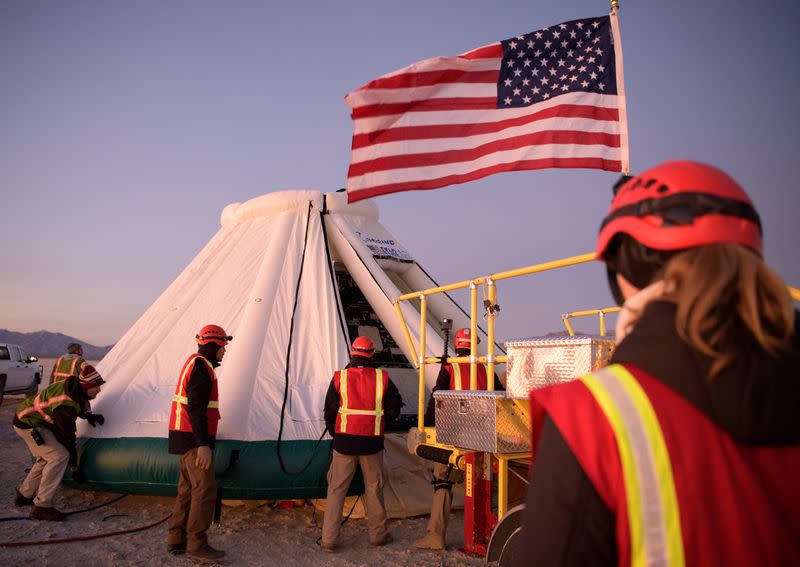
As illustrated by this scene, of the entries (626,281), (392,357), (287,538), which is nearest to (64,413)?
(287,538)

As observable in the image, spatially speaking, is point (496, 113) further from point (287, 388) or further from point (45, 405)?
point (45, 405)

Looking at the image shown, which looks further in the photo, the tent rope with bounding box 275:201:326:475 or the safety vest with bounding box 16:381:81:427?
the safety vest with bounding box 16:381:81:427

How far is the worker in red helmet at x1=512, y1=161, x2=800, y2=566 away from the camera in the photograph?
1174 millimetres

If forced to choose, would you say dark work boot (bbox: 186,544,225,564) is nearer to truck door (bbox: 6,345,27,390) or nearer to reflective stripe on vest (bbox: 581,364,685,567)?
reflective stripe on vest (bbox: 581,364,685,567)

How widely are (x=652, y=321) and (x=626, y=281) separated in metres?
0.25

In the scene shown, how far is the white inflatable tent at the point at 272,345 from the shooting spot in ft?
24.3

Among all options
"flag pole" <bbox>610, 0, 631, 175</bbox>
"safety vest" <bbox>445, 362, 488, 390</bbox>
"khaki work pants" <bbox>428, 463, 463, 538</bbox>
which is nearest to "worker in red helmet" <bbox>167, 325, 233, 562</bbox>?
"khaki work pants" <bbox>428, 463, 463, 538</bbox>

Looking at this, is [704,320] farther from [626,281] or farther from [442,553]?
[442,553]

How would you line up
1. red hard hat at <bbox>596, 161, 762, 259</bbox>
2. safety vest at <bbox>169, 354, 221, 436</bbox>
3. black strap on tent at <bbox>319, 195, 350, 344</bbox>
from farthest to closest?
black strap on tent at <bbox>319, 195, 350, 344</bbox> → safety vest at <bbox>169, 354, 221, 436</bbox> → red hard hat at <bbox>596, 161, 762, 259</bbox>

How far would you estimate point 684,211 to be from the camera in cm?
137

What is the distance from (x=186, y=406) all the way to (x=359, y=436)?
1944 mm

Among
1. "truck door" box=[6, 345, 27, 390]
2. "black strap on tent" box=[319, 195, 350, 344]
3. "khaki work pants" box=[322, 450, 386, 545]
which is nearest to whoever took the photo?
"khaki work pants" box=[322, 450, 386, 545]

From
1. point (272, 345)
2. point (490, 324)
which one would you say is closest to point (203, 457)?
point (272, 345)

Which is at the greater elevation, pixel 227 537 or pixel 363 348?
pixel 363 348
